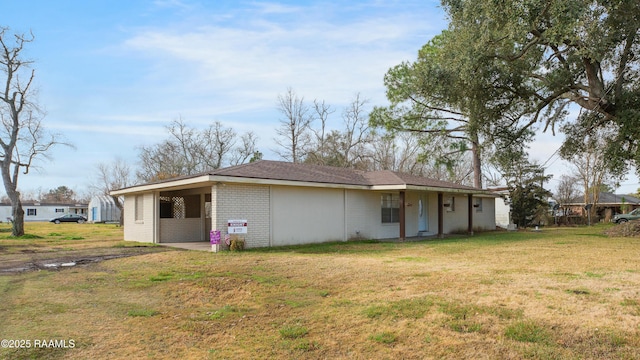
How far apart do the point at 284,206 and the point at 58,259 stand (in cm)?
690

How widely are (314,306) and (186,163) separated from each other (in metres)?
40.3

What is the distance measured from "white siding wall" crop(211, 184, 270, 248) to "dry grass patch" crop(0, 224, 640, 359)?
3468 millimetres

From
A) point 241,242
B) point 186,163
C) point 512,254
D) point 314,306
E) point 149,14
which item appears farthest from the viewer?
point 186,163

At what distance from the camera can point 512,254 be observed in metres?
12.0

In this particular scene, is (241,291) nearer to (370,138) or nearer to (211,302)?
(211,302)

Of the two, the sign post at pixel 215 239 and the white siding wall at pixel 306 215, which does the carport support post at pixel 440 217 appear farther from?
the sign post at pixel 215 239

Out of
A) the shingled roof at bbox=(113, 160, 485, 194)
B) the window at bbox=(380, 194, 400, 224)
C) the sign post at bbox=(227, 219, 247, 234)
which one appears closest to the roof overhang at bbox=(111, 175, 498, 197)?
the shingled roof at bbox=(113, 160, 485, 194)

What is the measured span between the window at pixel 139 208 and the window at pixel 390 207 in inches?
406

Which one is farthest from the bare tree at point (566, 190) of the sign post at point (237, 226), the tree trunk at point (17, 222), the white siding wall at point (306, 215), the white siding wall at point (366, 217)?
the tree trunk at point (17, 222)

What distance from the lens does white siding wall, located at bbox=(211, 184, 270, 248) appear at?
13183 mm

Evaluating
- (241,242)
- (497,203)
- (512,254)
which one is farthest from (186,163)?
(512,254)

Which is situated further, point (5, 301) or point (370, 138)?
point (370, 138)

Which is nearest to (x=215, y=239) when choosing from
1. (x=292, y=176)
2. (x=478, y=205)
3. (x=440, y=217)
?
(x=292, y=176)

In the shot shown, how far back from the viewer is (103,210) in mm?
51625
